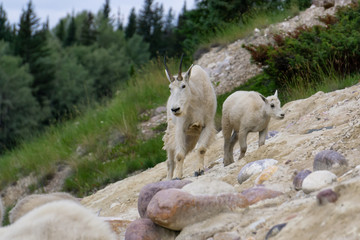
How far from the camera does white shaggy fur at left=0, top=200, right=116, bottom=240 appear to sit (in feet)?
12.8

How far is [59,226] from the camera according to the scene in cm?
390

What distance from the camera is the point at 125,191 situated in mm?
10164

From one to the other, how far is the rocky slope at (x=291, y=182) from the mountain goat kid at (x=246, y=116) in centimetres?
57

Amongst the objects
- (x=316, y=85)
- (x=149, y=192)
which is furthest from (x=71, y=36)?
(x=149, y=192)

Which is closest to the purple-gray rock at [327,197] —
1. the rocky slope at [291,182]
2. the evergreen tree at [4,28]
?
the rocky slope at [291,182]

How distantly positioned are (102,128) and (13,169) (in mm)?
2889

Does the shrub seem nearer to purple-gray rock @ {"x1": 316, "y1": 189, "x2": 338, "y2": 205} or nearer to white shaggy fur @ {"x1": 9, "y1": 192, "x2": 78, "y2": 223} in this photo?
A: white shaggy fur @ {"x1": 9, "y1": 192, "x2": 78, "y2": 223}

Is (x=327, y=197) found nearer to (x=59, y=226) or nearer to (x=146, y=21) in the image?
(x=59, y=226)

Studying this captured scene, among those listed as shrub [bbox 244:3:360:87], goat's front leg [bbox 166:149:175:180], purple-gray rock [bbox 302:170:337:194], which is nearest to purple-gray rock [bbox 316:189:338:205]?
purple-gray rock [bbox 302:170:337:194]

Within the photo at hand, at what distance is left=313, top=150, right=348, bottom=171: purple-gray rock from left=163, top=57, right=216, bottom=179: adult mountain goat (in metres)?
3.00

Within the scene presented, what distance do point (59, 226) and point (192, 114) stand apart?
4.95 metres

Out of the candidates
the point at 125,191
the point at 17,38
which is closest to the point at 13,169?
the point at 125,191

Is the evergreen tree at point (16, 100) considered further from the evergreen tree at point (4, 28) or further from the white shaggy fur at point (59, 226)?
the white shaggy fur at point (59, 226)

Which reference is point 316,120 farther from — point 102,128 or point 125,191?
point 102,128
